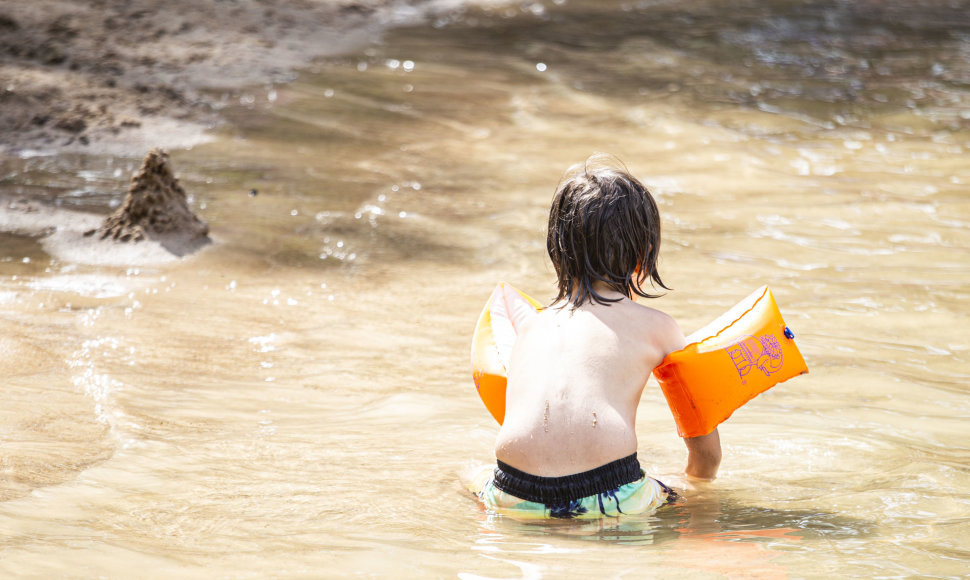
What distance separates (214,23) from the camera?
884 centimetres

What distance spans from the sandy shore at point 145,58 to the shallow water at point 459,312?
1.07ft

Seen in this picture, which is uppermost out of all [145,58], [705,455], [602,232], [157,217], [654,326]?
[602,232]

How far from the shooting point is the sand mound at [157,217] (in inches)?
209

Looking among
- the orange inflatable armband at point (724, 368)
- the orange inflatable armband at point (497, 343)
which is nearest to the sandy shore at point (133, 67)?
the orange inflatable armband at point (497, 343)

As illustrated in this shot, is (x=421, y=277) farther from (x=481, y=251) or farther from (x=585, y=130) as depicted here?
(x=585, y=130)

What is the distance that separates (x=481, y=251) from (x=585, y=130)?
2282 millimetres

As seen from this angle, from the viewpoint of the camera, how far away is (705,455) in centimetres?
295

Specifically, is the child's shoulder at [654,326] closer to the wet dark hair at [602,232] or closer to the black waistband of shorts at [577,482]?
the wet dark hair at [602,232]

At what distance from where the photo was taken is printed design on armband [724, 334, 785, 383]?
2.90m

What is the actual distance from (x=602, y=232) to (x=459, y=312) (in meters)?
2.05

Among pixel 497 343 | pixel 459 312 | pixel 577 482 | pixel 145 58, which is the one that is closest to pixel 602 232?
pixel 497 343

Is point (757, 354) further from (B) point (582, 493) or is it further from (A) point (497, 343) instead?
(A) point (497, 343)

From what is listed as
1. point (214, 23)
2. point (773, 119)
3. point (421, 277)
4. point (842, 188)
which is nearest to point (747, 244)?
point (842, 188)

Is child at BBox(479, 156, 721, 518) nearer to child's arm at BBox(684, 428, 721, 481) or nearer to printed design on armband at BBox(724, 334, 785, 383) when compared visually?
child's arm at BBox(684, 428, 721, 481)
